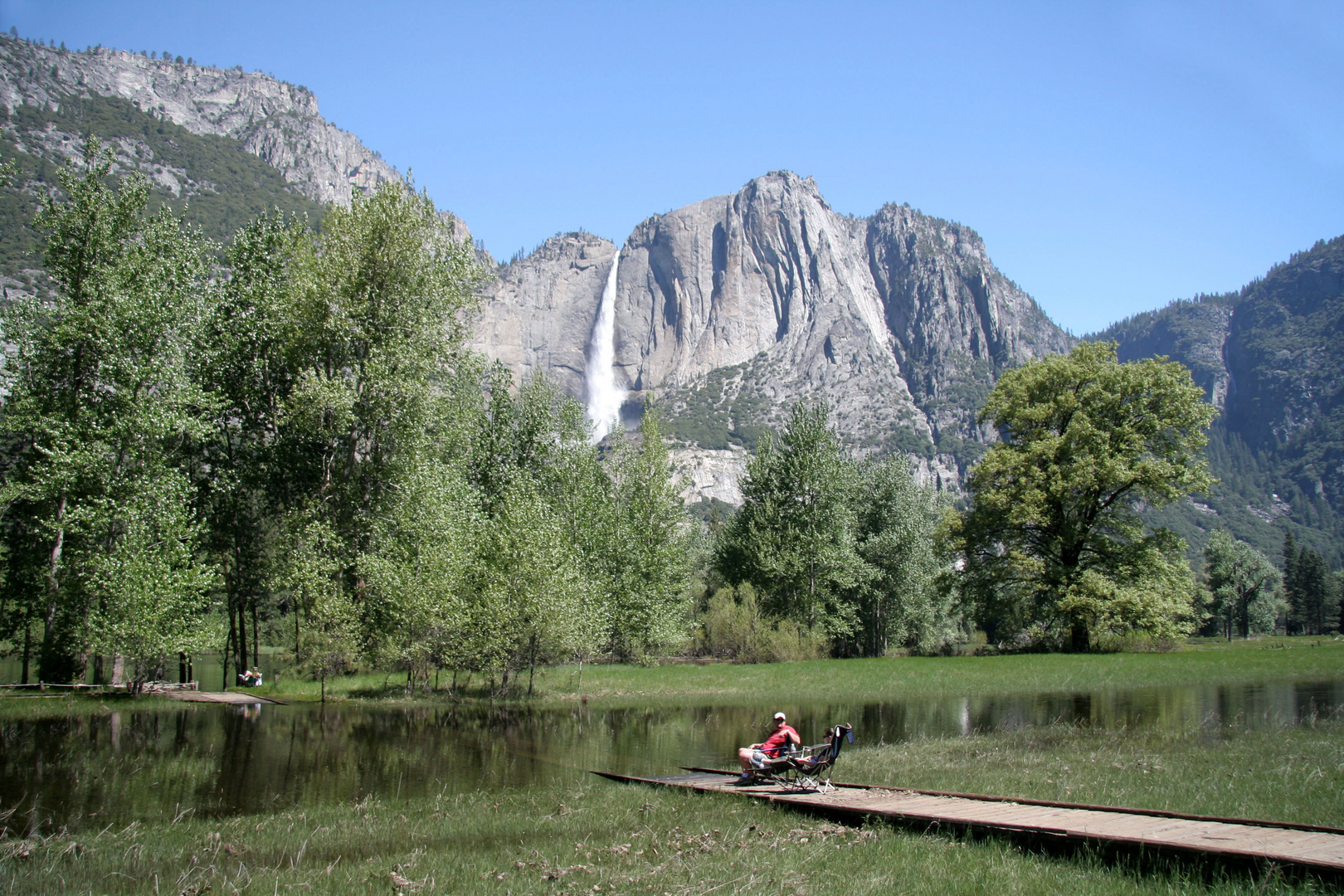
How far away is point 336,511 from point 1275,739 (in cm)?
3115

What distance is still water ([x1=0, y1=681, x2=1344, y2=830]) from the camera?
13461 mm

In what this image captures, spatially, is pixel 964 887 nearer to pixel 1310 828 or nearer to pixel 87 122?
pixel 1310 828

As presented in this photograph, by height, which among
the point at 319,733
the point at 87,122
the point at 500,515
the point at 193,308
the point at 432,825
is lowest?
the point at 319,733

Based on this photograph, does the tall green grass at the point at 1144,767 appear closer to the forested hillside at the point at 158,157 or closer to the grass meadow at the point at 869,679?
the grass meadow at the point at 869,679

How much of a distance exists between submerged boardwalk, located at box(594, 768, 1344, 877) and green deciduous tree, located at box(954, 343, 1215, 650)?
29.3 metres

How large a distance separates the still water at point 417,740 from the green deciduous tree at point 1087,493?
31.9 ft

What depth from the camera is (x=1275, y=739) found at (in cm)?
1520

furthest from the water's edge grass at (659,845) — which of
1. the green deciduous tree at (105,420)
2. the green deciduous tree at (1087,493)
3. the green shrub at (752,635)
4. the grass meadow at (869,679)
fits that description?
the green shrub at (752,635)

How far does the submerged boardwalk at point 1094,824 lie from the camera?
720 cm

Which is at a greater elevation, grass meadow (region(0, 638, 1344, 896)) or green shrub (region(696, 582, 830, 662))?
grass meadow (region(0, 638, 1344, 896))

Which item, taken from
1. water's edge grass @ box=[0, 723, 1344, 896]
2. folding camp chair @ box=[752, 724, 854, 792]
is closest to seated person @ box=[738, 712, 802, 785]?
folding camp chair @ box=[752, 724, 854, 792]

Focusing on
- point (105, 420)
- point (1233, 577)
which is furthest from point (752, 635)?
point (1233, 577)

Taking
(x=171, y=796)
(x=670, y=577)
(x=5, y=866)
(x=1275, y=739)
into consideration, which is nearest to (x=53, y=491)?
(x=171, y=796)

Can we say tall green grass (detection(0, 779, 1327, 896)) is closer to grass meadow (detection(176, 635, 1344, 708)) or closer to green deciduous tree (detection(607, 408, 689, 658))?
grass meadow (detection(176, 635, 1344, 708))
